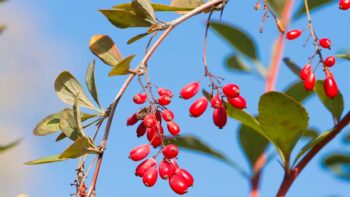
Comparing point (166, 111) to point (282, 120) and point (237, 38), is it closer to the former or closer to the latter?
point (282, 120)

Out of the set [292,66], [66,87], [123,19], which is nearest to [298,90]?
[292,66]

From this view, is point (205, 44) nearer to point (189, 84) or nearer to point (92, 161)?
point (189, 84)

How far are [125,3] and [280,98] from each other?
0.56 metres

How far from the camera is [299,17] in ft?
9.34

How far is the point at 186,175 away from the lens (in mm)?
1974

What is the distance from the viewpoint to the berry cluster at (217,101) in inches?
78.9

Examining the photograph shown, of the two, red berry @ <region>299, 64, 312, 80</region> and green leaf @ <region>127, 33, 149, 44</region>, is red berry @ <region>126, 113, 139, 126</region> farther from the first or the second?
red berry @ <region>299, 64, 312, 80</region>

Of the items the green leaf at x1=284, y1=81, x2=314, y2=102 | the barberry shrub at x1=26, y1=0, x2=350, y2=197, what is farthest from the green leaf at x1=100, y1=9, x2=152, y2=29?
the green leaf at x1=284, y1=81, x2=314, y2=102

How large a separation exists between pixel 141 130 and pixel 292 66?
0.93m

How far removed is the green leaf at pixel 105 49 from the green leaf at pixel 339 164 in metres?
1.04

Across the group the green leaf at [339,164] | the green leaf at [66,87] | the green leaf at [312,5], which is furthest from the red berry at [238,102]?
the green leaf at [312,5]

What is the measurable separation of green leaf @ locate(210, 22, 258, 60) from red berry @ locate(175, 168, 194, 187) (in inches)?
43.0

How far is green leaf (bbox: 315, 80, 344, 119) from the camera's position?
2.17m

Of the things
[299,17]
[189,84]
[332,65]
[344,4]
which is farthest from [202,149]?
[299,17]
